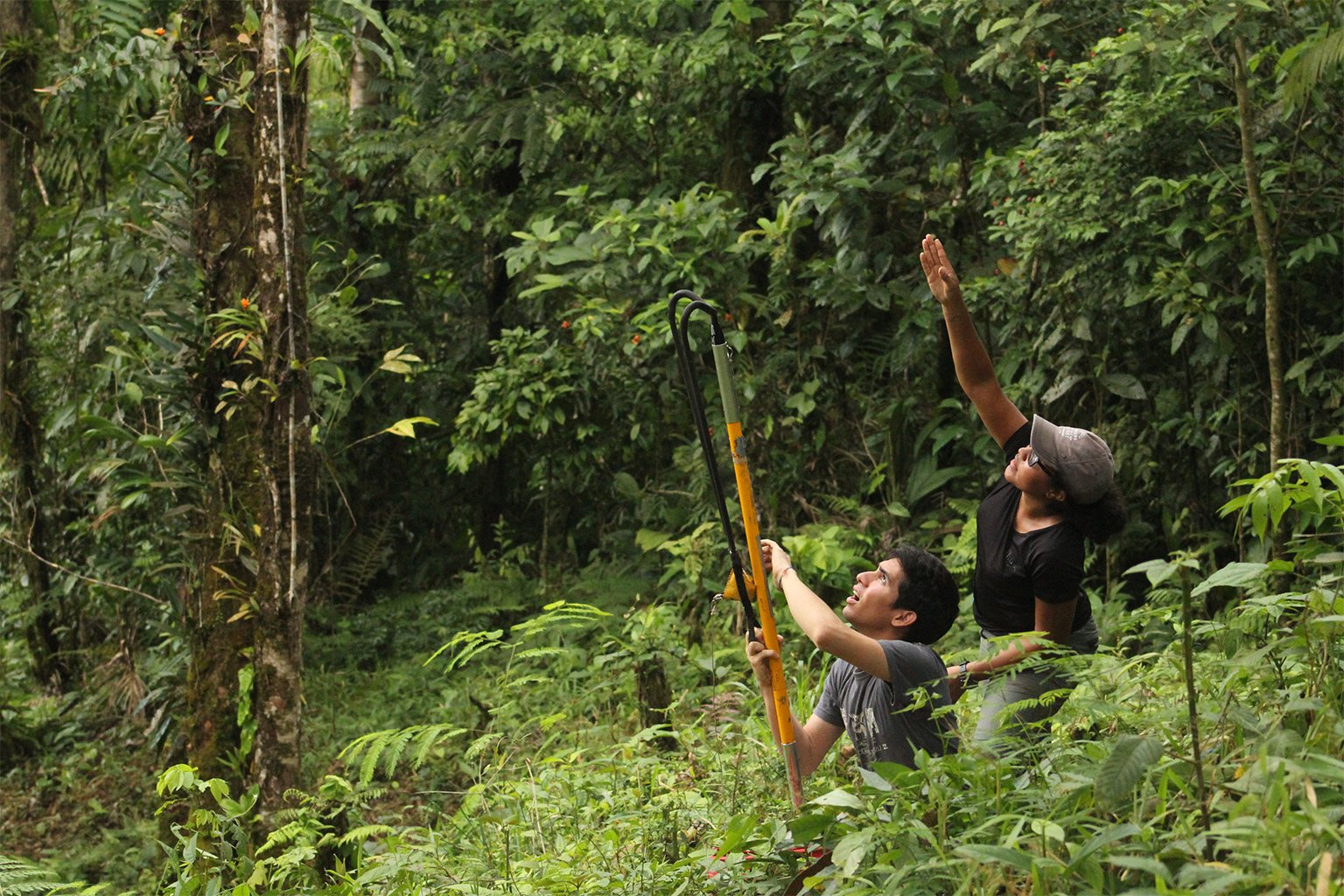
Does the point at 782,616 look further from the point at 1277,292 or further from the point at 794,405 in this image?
the point at 1277,292

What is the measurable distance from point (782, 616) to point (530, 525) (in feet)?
13.8

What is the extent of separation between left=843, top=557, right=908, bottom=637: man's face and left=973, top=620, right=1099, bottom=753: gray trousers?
288mm

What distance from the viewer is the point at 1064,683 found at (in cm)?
338

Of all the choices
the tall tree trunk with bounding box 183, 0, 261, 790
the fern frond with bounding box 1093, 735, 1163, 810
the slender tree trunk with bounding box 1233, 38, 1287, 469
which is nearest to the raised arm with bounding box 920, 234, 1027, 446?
the fern frond with bounding box 1093, 735, 1163, 810

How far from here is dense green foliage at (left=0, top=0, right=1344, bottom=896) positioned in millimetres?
4082

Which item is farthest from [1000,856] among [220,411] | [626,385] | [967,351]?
[626,385]

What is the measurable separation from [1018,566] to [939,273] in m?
0.79

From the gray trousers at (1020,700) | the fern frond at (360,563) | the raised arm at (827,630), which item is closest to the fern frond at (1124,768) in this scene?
the gray trousers at (1020,700)

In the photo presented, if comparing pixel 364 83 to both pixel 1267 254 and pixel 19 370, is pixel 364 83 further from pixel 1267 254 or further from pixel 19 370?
pixel 1267 254

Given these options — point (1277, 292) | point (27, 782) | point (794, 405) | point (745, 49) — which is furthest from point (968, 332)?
point (27, 782)

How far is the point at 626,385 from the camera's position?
359 inches

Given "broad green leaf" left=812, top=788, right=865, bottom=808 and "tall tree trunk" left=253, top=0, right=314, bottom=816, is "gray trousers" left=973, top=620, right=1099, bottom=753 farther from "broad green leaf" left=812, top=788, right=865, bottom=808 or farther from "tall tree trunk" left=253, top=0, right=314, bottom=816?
"tall tree trunk" left=253, top=0, right=314, bottom=816

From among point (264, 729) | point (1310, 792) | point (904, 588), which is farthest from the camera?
point (264, 729)

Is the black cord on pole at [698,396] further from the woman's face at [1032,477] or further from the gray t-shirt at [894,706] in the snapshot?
the woman's face at [1032,477]
